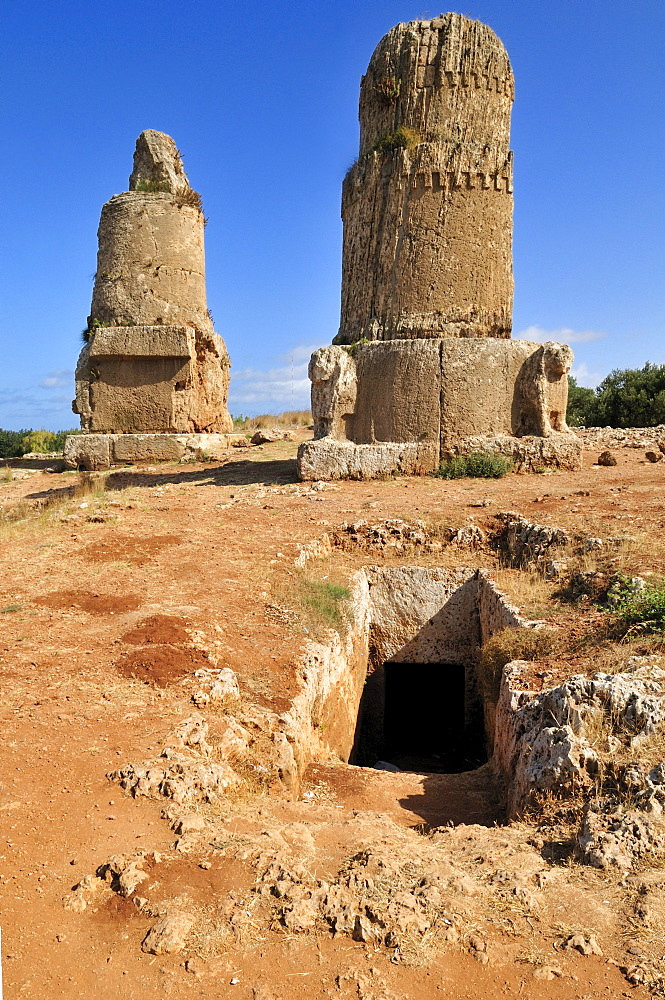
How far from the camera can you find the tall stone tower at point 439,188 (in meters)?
8.98

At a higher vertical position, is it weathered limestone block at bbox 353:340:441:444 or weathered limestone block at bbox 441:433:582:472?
weathered limestone block at bbox 353:340:441:444

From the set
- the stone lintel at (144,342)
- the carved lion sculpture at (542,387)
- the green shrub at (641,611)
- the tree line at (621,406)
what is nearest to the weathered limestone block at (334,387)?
the carved lion sculpture at (542,387)

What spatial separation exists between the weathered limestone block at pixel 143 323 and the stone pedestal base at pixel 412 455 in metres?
3.84

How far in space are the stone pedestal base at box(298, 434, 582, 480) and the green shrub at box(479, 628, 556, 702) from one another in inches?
165

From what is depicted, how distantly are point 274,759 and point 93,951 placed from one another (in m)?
1.51

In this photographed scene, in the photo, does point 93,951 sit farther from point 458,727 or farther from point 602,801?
point 458,727

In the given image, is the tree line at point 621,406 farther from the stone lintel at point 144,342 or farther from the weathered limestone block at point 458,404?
the weathered limestone block at point 458,404

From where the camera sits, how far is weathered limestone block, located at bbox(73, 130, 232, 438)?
11391 millimetres

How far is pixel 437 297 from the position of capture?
900cm

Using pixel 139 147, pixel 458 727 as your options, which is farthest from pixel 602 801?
pixel 139 147

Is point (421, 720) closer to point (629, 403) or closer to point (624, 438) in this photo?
point (624, 438)

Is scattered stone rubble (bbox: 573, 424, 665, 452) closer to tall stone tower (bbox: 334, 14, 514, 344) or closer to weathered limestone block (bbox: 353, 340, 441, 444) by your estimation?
tall stone tower (bbox: 334, 14, 514, 344)


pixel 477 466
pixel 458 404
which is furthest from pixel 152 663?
pixel 458 404

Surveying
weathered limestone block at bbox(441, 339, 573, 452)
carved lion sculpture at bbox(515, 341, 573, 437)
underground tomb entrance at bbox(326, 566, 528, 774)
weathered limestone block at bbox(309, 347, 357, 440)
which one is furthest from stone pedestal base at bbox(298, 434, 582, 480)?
underground tomb entrance at bbox(326, 566, 528, 774)
